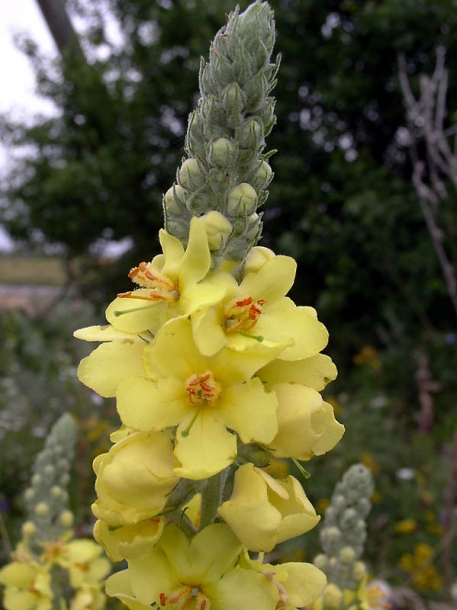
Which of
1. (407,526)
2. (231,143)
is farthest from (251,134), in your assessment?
(407,526)

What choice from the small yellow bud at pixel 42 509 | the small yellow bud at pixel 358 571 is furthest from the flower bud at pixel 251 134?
the small yellow bud at pixel 42 509

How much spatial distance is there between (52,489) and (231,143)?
1605 millimetres

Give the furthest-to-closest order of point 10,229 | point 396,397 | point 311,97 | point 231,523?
point 10,229, point 311,97, point 396,397, point 231,523

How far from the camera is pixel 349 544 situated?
184 cm

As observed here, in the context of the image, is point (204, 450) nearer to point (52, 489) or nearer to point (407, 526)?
point (52, 489)

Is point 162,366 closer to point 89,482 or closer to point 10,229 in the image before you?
point 89,482

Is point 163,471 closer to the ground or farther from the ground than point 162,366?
closer to the ground

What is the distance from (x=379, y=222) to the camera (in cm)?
727

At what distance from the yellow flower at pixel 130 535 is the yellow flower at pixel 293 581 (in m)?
0.17

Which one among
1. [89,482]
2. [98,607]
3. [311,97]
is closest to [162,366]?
[98,607]

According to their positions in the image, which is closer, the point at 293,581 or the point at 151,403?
the point at 151,403

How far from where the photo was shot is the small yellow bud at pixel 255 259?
3.50ft

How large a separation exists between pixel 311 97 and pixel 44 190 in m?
4.12

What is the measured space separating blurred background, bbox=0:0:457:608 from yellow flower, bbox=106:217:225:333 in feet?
13.9
